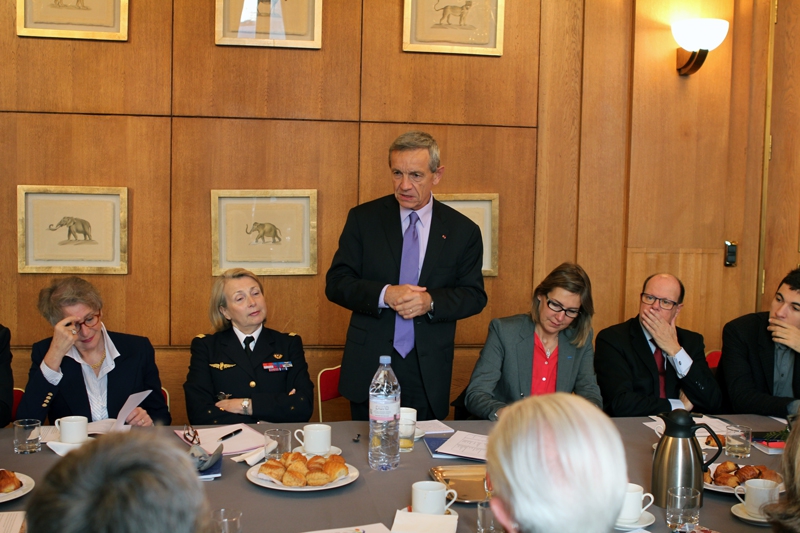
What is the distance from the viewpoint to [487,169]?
4750 mm

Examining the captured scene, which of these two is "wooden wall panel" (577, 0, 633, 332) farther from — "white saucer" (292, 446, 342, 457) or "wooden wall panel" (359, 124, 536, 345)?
"white saucer" (292, 446, 342, 457)

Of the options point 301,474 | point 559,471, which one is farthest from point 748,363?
point 559,471

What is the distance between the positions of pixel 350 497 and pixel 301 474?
16 cm

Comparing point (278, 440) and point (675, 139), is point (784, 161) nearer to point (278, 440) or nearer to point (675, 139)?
point (675, 139)

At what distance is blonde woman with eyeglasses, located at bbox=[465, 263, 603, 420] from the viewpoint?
353 cm

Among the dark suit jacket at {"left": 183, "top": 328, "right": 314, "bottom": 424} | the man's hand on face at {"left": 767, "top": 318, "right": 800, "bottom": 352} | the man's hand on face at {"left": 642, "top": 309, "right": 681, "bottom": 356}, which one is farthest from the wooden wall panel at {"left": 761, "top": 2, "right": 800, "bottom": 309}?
the dark suit jacket at {"left": 183, "top": 328, "right": 314, "bottom": 424}

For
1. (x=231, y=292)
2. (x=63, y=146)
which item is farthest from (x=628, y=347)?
(x=63, y=146)

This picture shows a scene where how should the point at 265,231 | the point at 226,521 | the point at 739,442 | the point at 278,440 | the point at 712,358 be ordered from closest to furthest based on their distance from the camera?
the point at 226,521 → the point at 278,440 → the point at 739,442 → the point at 712,358 → the point at 265,231

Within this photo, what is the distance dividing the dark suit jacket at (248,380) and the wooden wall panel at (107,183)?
1203 millimetres

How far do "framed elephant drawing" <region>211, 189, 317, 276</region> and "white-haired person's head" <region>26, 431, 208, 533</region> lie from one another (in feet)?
11.8

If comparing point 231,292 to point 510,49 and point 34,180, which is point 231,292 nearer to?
point 34,180

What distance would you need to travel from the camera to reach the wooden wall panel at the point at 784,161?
4.95 metres

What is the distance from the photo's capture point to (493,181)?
476 cm

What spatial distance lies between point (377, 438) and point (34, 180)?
117 inches
